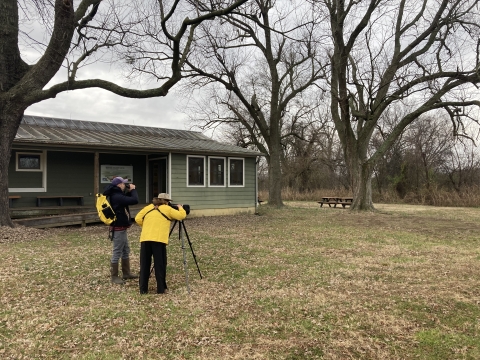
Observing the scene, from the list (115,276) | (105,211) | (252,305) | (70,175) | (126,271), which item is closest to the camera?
(252,305)

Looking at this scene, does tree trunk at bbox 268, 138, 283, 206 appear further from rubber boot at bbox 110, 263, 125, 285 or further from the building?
rubber boot at bbox 110, 263, 125, 285

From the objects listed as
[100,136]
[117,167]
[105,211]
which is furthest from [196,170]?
[105,211]

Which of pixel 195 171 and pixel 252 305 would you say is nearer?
pixel 252 305

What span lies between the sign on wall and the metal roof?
4.30 feet

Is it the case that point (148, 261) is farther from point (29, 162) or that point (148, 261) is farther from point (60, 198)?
point (29, 162)

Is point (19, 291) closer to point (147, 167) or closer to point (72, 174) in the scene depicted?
point (72, 174)

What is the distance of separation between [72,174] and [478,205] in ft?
77.3

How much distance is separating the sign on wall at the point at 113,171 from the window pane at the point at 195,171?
2829mm

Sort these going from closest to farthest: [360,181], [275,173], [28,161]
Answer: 1. [28,161]
2. [360,181]
3. [275,173]

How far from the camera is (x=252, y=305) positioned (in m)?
4.61

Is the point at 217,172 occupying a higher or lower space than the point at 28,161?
lower

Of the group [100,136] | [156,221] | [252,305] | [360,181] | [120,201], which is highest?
[100,136]

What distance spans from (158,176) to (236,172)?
346 cm

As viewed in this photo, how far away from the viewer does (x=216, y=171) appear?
15.8 m
